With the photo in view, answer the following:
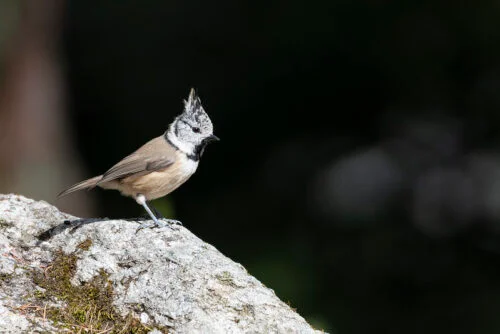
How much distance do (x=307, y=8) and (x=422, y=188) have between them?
85.8 inches

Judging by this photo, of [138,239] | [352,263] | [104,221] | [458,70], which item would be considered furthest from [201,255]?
[458,70]

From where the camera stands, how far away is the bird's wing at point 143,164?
4.80 meters

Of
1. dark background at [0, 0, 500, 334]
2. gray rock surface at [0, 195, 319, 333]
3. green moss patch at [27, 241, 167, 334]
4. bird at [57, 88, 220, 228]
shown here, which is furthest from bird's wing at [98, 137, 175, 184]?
dark background at [0, 0, 500, 334]

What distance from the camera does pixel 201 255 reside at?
3.55 metres

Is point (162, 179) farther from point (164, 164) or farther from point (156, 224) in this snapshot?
point (156, 224)

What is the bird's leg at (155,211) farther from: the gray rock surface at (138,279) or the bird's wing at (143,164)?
the gray rock surface at (138,279)

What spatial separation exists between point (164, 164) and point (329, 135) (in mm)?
3663

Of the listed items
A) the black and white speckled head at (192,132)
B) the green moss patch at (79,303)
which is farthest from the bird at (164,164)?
the green moss patch at (79,303)

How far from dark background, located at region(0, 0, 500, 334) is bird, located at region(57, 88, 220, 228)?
226cm

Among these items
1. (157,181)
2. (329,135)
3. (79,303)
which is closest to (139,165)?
(157,181)

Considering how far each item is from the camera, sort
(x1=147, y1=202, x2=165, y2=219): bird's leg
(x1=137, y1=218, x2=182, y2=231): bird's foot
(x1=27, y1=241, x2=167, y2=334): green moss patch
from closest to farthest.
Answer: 1. (x1=27, y1=241, x2=167, y2=334): green moss patch
2. (x1=137, y1=218, x2=182, y2=231): bird's foot
3. (x1=147, y1=202, x2=165, y2=219): bird's leg

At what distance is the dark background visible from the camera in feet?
24.7

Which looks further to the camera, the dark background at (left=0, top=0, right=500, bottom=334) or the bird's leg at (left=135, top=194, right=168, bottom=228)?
the dark background at (left=0, top=0, right=500, bottom=334)

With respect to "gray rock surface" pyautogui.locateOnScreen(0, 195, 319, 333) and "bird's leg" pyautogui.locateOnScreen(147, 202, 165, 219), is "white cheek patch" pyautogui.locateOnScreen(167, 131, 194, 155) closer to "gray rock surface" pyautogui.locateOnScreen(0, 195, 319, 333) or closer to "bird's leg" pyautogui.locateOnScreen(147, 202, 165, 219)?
"bird's leg" pyautogui.locateOnScreen(147, 202, 165, 219)
